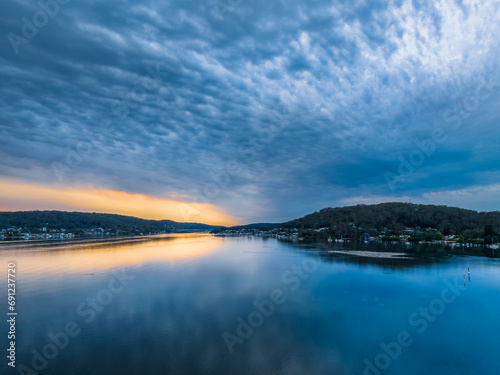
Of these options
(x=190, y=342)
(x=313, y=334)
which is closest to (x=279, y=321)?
(x=313, y=334)

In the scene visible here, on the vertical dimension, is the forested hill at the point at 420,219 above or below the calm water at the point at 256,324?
above

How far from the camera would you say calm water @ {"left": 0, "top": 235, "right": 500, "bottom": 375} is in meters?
8.77

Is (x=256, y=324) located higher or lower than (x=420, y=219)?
lower

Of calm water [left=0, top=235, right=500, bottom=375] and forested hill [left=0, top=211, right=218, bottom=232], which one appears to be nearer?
calm water [left=0, top=235, right=500, bottom=375]

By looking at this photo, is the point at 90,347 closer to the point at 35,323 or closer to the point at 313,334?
the point at 35,323

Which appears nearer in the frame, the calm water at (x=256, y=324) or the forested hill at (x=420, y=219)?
the calm water at (x=256, y=324)

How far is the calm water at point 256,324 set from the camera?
877 centimetres

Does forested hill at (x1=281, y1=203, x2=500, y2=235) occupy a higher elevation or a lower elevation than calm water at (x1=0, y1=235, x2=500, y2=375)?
higher

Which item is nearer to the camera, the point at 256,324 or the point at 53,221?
the point at 256,324

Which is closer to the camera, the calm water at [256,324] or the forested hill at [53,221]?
the calm water at [256,324]

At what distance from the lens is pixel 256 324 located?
1225cm

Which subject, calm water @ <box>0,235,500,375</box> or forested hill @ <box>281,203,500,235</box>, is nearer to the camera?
calm water @ <box>0,235,500,375</box>

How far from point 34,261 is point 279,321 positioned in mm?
31551

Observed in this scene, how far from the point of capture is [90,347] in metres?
9.75
